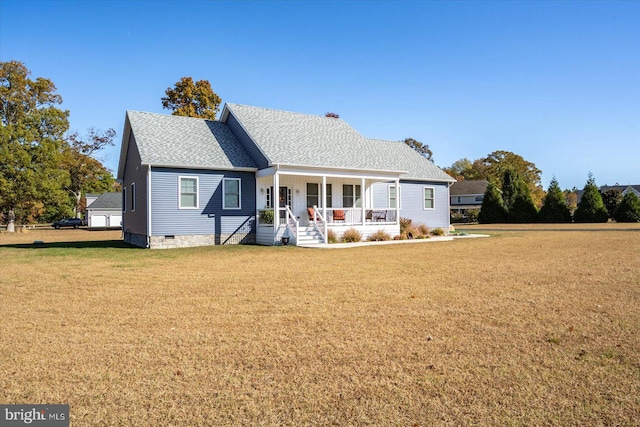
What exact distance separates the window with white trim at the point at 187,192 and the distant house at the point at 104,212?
41280 millimetres

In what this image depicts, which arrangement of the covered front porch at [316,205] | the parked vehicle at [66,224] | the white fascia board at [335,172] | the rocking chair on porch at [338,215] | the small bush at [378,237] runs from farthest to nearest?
the parked vehicle at [66,224] → the rocking chair on porch at [338,215] → the small bush at [378,237] → the white fascia board at [335,172] → the covered front porch at [316,205]

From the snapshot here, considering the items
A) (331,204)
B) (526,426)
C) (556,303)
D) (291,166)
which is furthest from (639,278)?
(331,204)

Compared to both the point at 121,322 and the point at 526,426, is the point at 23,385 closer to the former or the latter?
the point at 121,322

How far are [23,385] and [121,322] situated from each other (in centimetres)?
226

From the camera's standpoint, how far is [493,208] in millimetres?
50219

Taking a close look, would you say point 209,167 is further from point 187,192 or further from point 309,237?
point 309,237

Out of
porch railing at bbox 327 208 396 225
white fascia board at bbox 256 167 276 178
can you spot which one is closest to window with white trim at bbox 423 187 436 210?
porch railing at bbox 327 208 396 225

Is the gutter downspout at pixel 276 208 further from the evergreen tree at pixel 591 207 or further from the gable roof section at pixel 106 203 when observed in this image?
the gable roof section at pixel 106 203

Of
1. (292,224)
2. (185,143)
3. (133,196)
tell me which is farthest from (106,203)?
(292,224)

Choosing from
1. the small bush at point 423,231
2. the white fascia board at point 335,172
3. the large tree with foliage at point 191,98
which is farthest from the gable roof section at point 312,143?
the large tree with foliage at point 191,98

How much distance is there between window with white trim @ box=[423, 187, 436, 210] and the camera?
27.9 m

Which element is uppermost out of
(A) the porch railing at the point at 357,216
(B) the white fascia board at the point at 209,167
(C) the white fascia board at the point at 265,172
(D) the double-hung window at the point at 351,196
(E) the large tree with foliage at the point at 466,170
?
(E) the large tree with foliage at the point at 466,170

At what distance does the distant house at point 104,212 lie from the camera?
56812mm

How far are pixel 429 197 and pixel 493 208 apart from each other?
25354mm
